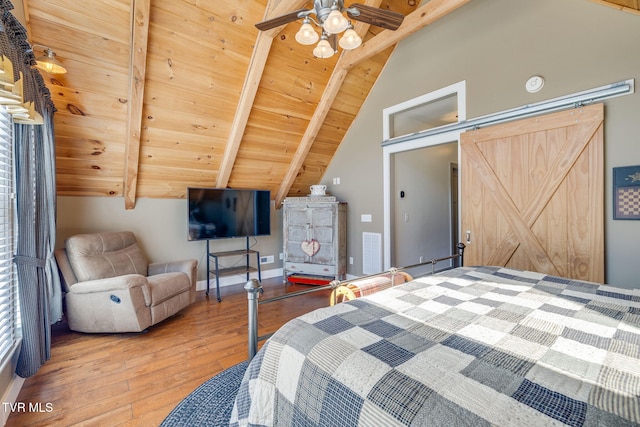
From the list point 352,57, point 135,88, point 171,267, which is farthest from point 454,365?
point 352,57

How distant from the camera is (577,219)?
260 cm

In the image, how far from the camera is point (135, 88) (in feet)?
9.66

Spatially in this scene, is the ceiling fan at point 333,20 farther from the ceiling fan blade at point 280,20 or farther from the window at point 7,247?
the window at point 7,247

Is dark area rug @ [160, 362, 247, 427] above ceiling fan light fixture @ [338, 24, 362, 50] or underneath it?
underneath

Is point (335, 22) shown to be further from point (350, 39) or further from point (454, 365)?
point (454, 365)

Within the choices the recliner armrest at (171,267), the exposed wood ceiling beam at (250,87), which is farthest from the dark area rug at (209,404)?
the exposed wood ceiling beam at (250,87)

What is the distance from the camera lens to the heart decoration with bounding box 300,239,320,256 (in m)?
4.70

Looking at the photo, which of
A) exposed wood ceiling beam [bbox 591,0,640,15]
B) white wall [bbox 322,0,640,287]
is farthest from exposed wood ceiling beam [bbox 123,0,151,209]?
exposed wood ceiling beam [bbox 591,0,640,15]

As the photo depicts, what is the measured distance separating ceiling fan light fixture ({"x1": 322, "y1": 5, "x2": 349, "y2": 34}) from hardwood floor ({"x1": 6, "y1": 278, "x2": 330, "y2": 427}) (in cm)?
263

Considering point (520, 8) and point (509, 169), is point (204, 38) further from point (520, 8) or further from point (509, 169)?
point (509, 169)

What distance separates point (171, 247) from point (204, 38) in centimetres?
286

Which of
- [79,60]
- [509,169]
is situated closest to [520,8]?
[509,169]

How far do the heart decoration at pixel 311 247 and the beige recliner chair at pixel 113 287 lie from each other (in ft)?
5.73

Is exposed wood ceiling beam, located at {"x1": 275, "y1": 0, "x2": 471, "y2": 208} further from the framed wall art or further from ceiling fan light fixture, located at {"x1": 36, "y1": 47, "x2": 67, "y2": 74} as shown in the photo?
ceiling fan light fixture, located at {"x1": 36, "y1": 47, "x2": 67, "y2": 74}
